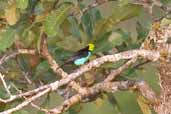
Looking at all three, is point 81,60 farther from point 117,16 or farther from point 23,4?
point 23,4

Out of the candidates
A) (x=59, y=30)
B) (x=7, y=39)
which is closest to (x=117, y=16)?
(x=59, y=30)

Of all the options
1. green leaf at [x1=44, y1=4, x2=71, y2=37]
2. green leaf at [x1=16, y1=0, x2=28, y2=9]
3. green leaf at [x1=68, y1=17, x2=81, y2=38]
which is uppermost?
green leaf at [x1=16, y1=0, x2=28, y2=9]

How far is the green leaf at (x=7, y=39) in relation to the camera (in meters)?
2.36

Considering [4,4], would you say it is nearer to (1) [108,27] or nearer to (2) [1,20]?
(2) [1,20]

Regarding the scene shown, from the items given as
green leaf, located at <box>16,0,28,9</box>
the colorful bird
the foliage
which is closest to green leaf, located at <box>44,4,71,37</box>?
the foliage

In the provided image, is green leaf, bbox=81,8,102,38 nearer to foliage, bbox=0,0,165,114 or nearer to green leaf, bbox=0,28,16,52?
foliage, bbox=0,0,165,114

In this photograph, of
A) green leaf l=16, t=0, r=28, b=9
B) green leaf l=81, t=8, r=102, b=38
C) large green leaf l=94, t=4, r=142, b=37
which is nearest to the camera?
green leaf l=16, t=0, r=28, b=9

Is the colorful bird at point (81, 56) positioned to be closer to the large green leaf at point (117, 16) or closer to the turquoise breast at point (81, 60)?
the turquoise breast at point (81, 60)

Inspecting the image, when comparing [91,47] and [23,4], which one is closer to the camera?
[23,4]

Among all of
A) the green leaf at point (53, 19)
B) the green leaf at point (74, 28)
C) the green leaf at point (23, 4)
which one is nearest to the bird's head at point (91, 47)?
the green leaf at point (74, 28)

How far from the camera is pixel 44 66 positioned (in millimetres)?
2604

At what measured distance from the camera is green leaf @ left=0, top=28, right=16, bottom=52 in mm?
2359

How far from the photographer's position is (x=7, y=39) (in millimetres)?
2365

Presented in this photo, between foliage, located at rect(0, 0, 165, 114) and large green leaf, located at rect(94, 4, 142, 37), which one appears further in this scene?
large green leaf, located at rect(94, 4, 142, 37)
